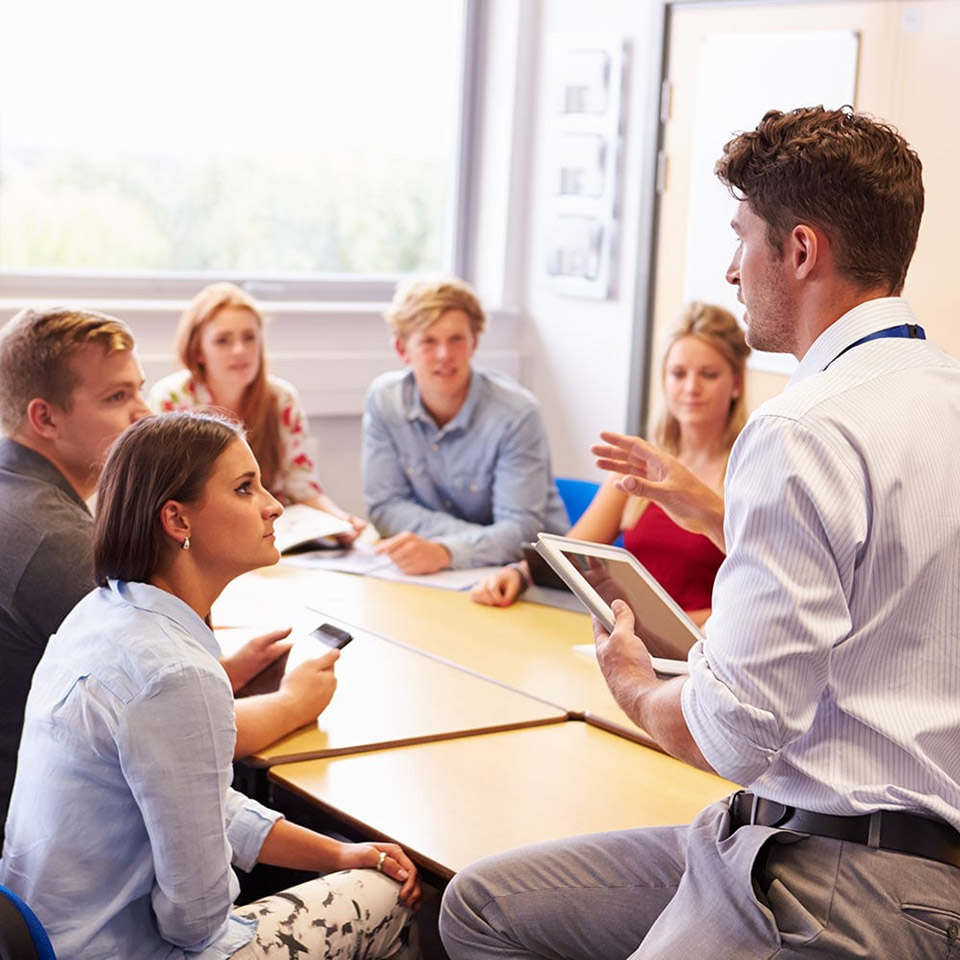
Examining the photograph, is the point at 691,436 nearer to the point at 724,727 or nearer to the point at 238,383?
the point at 238,383

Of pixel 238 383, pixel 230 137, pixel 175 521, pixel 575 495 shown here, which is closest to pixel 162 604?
pixel 175 521

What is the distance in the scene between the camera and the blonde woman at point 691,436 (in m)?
2.96

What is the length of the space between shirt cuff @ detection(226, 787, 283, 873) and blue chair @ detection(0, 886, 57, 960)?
0.45 m

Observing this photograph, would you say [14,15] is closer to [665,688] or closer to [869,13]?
[869,13]

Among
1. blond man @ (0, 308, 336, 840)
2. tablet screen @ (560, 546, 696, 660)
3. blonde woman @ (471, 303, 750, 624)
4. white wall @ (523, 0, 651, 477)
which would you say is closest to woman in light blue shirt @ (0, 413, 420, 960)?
blond man @ (0, 308, 336, 840)

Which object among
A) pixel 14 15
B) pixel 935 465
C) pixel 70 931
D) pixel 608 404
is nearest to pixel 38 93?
pixel 14 15

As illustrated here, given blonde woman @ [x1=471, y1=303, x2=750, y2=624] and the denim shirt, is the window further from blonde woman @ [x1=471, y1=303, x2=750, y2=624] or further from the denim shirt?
blonde woman @ [x1=471, y1=303, x2=750, y2=624]

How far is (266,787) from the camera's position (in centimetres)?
206

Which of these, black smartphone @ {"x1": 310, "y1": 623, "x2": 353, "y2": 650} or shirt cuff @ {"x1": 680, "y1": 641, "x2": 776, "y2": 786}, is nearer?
shirt cuff @ {"x1": 680, "y1": 641, "x2": 776, "y2": 786}

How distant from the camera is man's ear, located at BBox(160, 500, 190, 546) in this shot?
1.68 metres

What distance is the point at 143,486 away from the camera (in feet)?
5.50

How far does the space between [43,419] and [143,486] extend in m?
0.59

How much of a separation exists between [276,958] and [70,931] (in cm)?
26

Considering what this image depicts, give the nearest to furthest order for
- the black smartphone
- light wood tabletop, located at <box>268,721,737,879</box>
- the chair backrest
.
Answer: light wood tabletop, located at <box>268,721,737,879</box>, the black smartphone, the chair backrest
